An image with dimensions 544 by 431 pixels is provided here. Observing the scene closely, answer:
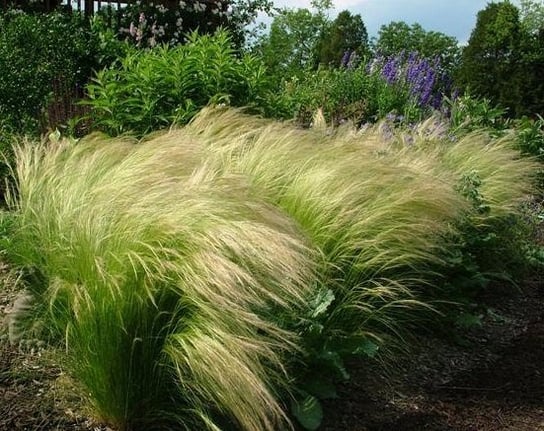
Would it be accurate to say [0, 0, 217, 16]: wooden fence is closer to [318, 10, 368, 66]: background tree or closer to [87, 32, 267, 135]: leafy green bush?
[87, 32, 267, 135]: leafy green bush

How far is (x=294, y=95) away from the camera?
7.32 meters

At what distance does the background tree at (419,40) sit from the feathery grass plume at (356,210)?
23737mm

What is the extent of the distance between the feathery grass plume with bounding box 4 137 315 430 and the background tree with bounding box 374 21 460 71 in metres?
25.1

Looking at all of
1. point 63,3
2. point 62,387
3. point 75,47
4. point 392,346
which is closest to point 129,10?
point 63,3

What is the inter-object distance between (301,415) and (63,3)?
6932 millimetres

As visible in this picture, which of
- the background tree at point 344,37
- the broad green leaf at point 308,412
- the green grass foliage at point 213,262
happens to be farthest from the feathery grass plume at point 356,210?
the background tree at point 344,37

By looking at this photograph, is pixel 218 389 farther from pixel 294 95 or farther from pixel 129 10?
pixel 129 10

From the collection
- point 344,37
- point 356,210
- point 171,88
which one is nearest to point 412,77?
point 171,88

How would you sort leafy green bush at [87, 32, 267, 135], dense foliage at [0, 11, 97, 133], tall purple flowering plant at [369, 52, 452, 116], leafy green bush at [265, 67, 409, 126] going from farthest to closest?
1. tall purple flowering plant at [369, 52, 452, 116]
2. leafy green bush at [265, 67, 409, 126]
3. dense foliage at [0, 11, 97, 133]
4. leafy green bush at [87, 32, 267, 135]

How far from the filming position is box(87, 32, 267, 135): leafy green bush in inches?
194

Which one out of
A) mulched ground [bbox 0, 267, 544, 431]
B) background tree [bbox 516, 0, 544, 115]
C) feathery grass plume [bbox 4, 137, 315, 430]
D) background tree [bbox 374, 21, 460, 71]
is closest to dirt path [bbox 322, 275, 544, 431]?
mulched ground [bbox 0, 267, 544, 431]

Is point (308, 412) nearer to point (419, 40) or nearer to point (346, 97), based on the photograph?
point (346, 97)

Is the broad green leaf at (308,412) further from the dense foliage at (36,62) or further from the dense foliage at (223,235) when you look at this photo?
the dense foliage at (36,62)

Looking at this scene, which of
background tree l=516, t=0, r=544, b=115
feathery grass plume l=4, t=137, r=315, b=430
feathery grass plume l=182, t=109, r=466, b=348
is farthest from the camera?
background tree l=516, t=0, r=544, b=115
